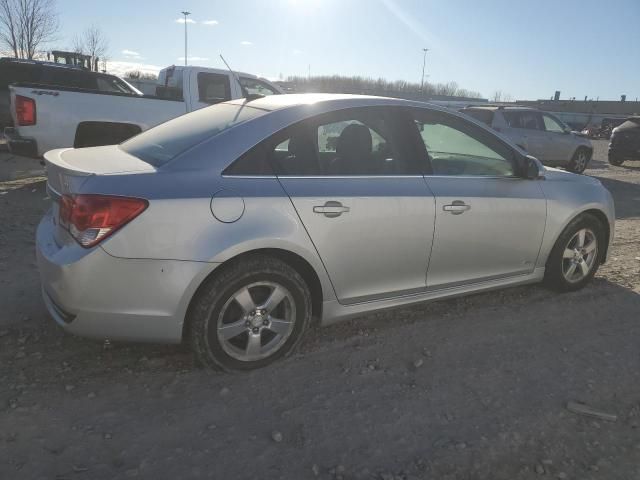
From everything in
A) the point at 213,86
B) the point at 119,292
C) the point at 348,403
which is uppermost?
the point at 213,86

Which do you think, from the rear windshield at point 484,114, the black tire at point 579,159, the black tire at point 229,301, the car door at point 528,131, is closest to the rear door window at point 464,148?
the black tire at point 229,301

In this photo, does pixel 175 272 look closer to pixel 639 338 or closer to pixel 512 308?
pixel 512 308

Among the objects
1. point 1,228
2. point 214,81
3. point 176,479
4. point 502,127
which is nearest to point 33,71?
point 214,81

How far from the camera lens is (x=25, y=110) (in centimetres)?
723

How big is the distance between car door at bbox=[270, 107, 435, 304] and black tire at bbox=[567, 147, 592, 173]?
38.9 ft

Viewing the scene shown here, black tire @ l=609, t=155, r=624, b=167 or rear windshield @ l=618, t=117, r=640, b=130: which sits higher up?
rear windshield @ l=618, t=117, r=640, b=130

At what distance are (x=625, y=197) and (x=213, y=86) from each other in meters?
8.43

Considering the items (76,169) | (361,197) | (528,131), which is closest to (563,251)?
(361,197)

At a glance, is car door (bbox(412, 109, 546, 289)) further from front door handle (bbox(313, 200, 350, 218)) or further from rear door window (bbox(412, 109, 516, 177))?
front door handle (bbox(313, 200, 350, 218))

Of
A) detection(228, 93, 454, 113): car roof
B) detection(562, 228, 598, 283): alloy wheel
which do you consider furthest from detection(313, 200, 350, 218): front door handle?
detection(562, 228, 598, 283): alloy wheel

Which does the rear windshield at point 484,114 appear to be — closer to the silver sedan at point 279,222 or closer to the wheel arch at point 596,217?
the wheel arch at point 596,217

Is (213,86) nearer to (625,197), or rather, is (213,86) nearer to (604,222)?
(604,222)

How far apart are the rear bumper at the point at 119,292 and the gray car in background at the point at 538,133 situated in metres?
11.0

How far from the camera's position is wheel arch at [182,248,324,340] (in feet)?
9.39
